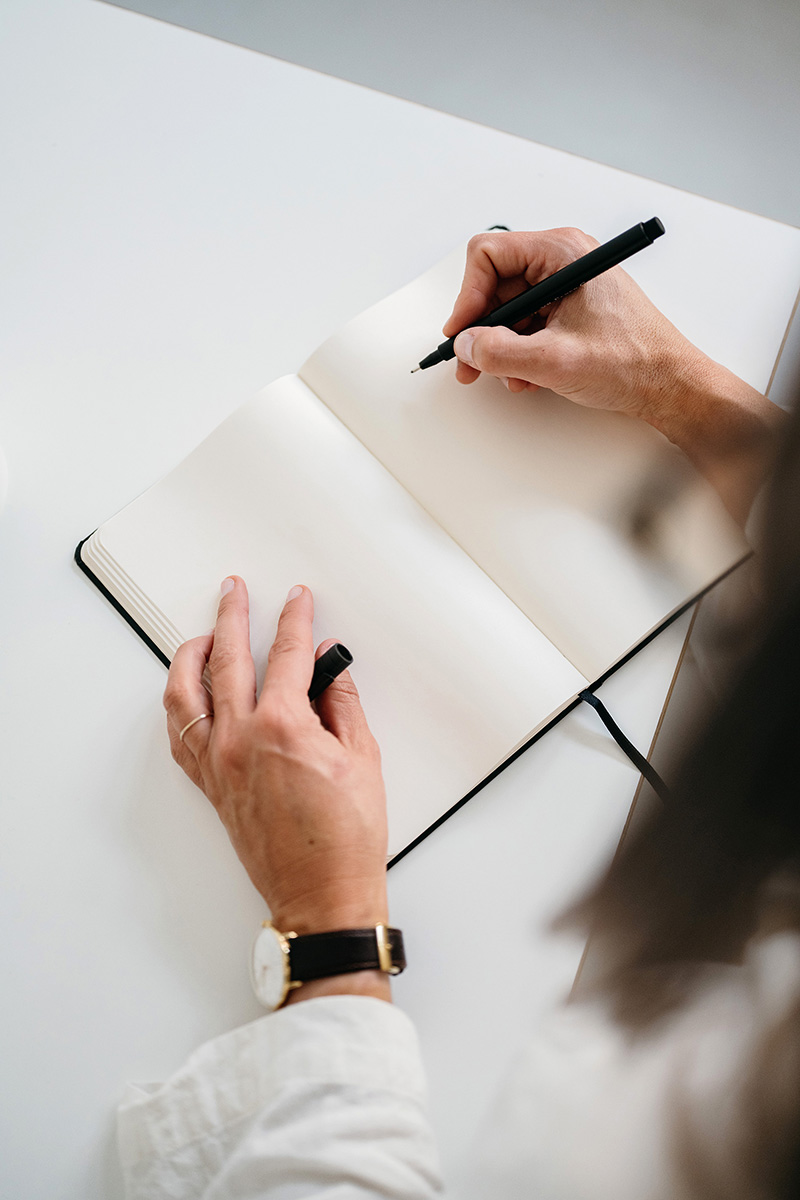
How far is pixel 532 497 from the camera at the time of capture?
0.64 meters

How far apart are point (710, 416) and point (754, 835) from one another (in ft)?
1.49

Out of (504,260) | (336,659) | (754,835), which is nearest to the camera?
(754,835)

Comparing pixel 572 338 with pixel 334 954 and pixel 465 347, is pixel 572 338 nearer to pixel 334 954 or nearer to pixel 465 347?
pixel 465 347

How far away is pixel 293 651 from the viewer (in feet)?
1.88

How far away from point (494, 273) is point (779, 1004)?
0.60m

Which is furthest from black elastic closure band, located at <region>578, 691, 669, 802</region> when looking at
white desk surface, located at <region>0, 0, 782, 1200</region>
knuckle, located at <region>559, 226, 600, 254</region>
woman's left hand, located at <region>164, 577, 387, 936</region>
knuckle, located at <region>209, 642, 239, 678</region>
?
knuckle, located at <region>559, 226, 600, 254</region>

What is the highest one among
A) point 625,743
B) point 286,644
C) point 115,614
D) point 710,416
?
point 115,614

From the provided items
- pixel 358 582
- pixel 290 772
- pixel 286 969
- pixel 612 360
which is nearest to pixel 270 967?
pixel 286 969

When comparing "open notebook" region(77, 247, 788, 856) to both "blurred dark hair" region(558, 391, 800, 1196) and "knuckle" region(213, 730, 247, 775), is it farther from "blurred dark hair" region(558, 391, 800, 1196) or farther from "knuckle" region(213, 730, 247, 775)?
"blurred dark hair" region(558, 391, 800, 1196)

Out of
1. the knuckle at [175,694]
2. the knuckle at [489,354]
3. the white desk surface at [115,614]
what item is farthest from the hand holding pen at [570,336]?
the knuckle at [175,694]

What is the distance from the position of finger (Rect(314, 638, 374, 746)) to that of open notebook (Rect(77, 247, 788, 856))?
0.01 meters

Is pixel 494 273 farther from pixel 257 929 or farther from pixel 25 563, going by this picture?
pixel 257 929

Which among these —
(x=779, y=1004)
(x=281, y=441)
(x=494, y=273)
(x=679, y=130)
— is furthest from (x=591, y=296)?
(x=779, y=1004)

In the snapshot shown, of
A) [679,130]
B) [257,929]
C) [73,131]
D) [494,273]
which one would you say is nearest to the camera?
[257,929]
